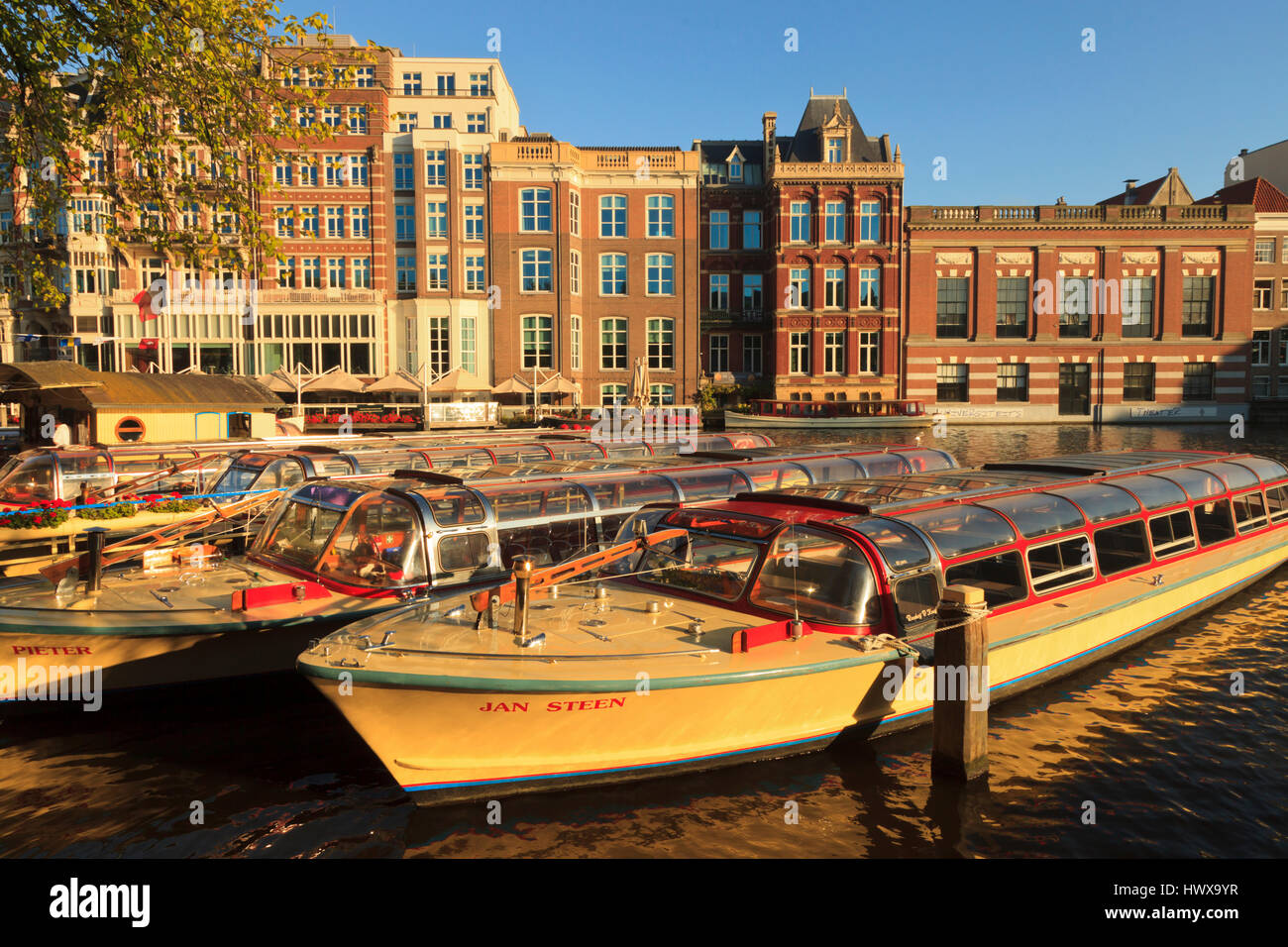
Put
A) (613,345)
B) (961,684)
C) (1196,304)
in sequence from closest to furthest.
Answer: (961,684) → (613,345) → (1196,304)

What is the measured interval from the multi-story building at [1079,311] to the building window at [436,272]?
28835 mm

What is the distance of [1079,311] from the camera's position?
179ft

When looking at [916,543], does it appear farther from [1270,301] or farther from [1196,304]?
[1270,301]

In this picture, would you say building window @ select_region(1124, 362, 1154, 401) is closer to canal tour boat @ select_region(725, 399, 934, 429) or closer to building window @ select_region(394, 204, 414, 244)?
canal tour boat @ select_region(725, 399, 934, 429)

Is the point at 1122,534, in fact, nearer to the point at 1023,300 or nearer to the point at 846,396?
the point at 846,396

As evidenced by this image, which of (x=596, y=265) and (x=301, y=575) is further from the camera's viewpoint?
(x=596, y=265)

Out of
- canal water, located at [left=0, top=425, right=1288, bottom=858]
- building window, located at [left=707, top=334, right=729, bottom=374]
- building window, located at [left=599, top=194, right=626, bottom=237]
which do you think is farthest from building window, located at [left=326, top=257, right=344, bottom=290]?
canal water, located at [left=0, top=425, right=1288, bottom=858]

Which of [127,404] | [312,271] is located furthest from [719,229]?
[127,404]

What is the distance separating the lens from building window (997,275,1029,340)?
178 ft

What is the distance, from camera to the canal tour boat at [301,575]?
360 inches

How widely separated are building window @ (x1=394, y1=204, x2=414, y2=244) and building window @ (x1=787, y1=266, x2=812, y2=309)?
22.9 meters

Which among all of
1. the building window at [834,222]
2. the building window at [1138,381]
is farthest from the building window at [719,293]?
the building window at [1138,381]

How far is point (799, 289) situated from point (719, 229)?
7148 millimetres
